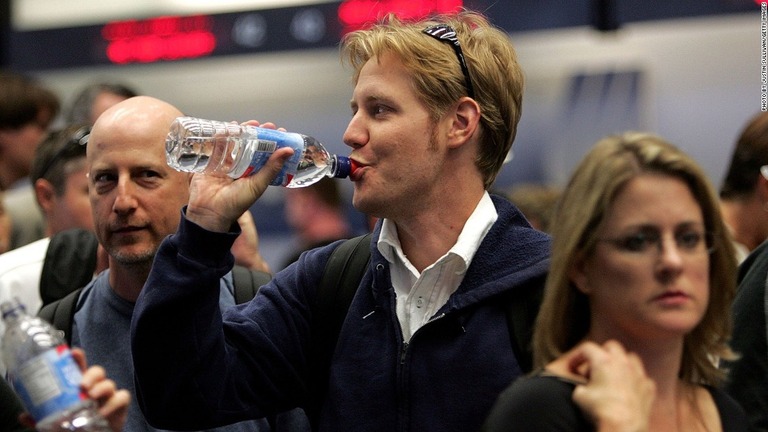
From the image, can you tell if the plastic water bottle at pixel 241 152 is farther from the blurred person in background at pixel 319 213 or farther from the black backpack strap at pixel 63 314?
the blurred person in background at pixel 319 213

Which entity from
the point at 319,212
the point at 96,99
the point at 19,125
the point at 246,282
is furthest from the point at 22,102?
the point at 246,282

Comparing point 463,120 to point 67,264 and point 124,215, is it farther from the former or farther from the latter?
point 67,264

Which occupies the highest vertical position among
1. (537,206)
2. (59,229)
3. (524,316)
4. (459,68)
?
(459,68)

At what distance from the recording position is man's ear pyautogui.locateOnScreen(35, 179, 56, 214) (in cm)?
479

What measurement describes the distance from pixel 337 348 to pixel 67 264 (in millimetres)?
1400

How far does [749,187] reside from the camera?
167 inches

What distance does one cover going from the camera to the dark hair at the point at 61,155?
4645mm

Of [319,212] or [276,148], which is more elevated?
[276,148]

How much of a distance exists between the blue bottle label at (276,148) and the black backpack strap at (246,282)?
1.46ft

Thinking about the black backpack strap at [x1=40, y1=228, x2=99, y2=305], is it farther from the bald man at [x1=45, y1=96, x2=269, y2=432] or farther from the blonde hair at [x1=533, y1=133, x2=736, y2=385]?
the blonde hair at [x1=533, y1=133, x2=736, y2=385]

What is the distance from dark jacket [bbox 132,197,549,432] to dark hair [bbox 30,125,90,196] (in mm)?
1775

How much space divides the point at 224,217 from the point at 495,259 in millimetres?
645

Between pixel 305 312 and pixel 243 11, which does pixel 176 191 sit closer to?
pixel 305 312

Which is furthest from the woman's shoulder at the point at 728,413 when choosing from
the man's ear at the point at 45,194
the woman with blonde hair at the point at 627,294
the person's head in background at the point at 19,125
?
the person's head in background at the point at 19,125
